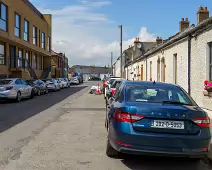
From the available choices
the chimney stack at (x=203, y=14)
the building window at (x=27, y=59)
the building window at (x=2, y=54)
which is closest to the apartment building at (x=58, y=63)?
the building window at (x=27, y=59)

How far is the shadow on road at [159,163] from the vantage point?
5146 millimetres

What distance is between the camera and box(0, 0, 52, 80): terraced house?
87.4ft

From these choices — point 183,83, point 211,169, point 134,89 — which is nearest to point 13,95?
point 183,83

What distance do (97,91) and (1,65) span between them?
352 inches

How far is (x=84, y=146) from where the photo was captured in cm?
651

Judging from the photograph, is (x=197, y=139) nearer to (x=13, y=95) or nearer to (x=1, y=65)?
(x=13, y=95)

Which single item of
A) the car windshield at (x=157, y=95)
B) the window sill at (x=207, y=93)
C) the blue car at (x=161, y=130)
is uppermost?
the car windshield at (x=157, y=95)

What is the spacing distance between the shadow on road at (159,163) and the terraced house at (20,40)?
864 inches

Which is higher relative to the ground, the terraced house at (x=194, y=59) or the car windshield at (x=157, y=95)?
the terraced house at (x=194, y=59)

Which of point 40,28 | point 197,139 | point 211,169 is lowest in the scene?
point 211,169

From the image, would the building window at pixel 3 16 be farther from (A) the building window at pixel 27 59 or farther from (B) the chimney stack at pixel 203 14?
(B) the chimney stack at pixel 203 14

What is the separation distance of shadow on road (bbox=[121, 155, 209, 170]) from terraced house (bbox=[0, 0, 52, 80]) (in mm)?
21947

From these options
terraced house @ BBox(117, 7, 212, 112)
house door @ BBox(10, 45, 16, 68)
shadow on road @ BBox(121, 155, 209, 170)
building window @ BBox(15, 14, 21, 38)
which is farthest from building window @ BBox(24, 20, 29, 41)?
shadow on road @ BBox(121, 155, 209, 170)

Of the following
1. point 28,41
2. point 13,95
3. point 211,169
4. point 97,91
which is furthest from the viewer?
point 28,41
